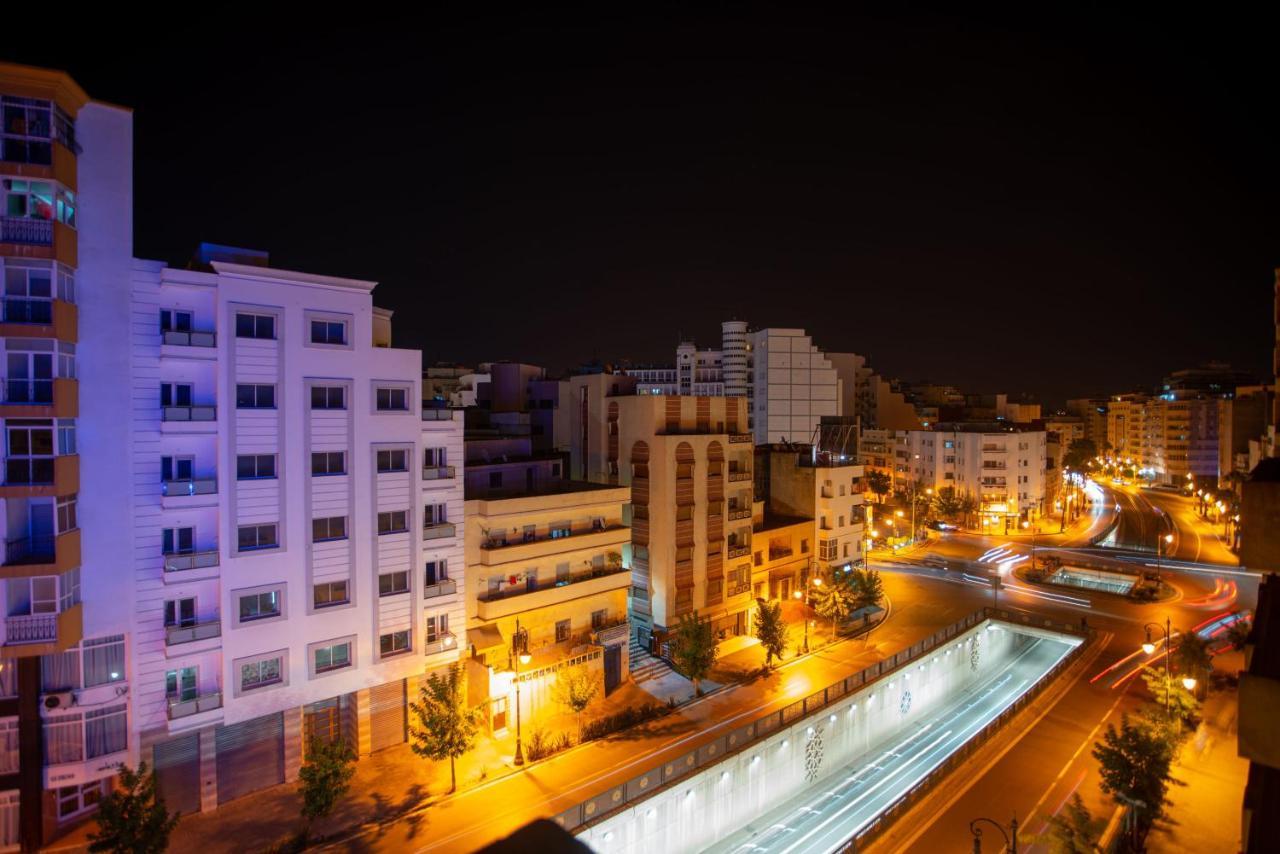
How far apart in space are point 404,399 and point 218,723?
47.9 feet

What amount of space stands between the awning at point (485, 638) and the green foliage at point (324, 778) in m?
7.36

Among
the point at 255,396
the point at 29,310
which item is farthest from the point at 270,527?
the point at 29,310

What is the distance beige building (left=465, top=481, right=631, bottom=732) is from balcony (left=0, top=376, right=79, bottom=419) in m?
15.7

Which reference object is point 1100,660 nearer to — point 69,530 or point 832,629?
point 832,629

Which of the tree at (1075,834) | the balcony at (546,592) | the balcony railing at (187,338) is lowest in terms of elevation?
the tree at (1075,834)

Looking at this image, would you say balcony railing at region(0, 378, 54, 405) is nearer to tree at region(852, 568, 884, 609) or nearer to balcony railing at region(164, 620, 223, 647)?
balcony railing at region(164, 620, 223, 647)

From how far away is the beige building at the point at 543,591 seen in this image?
3288 centimetres

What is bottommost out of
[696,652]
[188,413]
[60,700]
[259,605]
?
[696,652]

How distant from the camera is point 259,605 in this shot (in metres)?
27.7

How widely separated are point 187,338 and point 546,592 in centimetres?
1918

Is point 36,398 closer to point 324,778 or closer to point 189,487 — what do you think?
point 189,487

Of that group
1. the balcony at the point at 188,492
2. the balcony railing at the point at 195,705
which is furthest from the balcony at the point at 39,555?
the balcony railing at the point at 195,705

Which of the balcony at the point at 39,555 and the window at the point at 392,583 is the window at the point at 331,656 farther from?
the balcony at the point at 39,555

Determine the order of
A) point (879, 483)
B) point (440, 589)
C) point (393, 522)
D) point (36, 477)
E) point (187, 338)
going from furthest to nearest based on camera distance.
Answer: point (879, 483) → point (440, 589) → point (393, 522) → point (187, 338) → point (36, 477)
